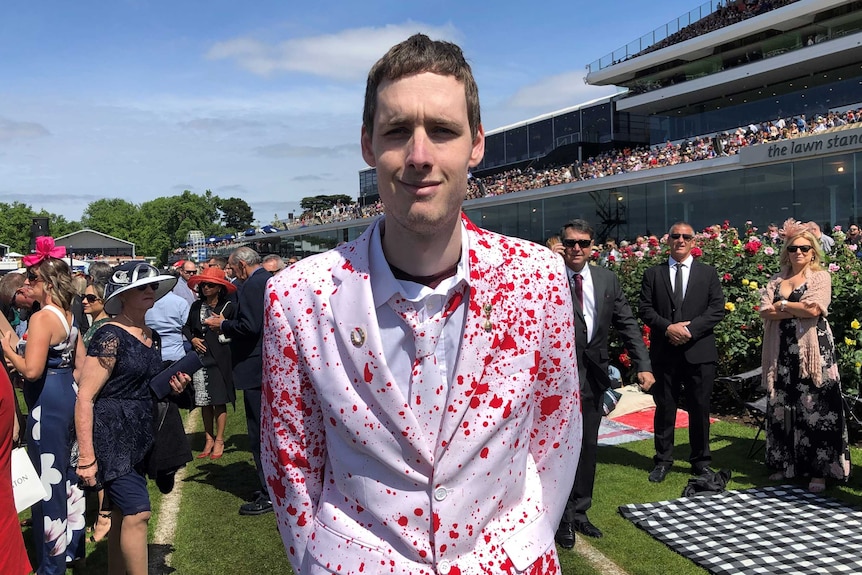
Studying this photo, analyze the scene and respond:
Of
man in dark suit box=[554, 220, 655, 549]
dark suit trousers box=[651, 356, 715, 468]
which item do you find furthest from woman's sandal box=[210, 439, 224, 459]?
dark suit trousers box=[651, 356, 715, 468]

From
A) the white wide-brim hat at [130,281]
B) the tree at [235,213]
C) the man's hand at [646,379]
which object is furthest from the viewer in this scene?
the tree at [235,213]

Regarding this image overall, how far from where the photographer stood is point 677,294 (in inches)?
236

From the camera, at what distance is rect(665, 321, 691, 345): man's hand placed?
18.9ft

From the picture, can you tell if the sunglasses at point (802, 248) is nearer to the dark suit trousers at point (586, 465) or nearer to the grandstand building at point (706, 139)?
the dark suit trousers at point (586, 465)

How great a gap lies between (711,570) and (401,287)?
374 centimetres

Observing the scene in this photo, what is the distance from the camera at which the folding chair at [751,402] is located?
6.53 m

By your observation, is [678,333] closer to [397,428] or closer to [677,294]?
[677,294]

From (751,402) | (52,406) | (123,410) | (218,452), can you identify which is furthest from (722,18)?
(123,410)

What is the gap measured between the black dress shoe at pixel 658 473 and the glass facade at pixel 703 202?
1757 centimetres

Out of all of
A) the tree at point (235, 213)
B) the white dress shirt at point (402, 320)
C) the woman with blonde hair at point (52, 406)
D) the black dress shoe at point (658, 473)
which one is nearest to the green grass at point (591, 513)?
the black dress shoe at point (658, 473)

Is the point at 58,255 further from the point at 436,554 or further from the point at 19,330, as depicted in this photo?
the point at 19,330

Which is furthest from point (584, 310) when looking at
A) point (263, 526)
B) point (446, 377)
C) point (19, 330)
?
point (19, 330)

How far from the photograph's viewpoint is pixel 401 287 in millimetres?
1633

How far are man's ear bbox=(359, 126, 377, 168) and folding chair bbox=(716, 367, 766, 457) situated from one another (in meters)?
5.83
